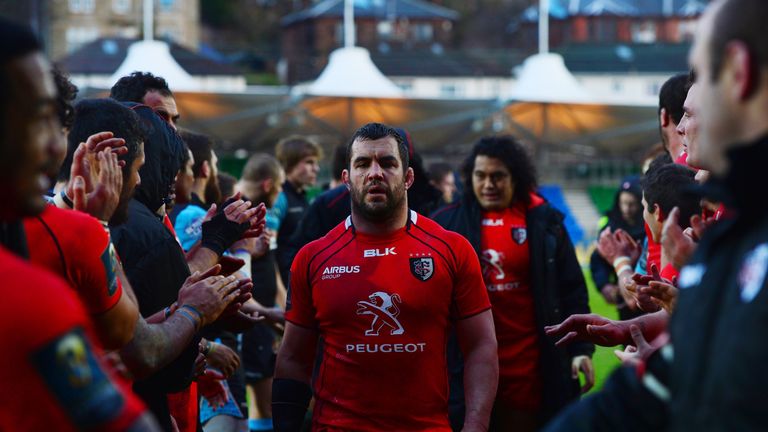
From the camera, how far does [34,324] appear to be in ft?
7.51

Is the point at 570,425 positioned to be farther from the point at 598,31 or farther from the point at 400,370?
the point at 598,31

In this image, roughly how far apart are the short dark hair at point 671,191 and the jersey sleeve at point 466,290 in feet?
2.94

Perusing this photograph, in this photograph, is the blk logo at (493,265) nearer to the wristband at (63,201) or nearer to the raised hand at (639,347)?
the raised hand at (639,347)

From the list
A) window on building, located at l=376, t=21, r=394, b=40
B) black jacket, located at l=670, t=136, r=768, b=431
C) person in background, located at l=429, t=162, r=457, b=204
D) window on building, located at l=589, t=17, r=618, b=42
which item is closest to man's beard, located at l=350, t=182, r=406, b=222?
black jacket, located at l=670, t=136, r=768, b=431

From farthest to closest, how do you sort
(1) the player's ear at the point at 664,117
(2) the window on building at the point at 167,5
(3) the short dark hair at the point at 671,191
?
(2) the window on building at the point at 167,5 → (1) the player's ear at the point at 664,117 → (3) the short dark hair at the point at 671,191

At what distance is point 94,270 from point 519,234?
4.18 metres

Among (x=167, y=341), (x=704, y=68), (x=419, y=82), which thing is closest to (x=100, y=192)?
(x=167, y=341)

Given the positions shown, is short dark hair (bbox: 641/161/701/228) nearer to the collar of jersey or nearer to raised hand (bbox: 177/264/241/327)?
the collar of jersey

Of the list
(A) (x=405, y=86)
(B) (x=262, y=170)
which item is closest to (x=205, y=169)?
(B) (x=262, y=170)

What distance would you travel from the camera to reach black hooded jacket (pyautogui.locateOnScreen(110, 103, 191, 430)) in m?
4.37

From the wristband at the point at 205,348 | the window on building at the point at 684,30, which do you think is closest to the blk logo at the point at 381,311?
the wristband at the point at 205,348

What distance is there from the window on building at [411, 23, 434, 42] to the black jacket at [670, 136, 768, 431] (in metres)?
80.2

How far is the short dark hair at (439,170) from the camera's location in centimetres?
1190

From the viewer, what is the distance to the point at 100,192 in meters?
3.65
